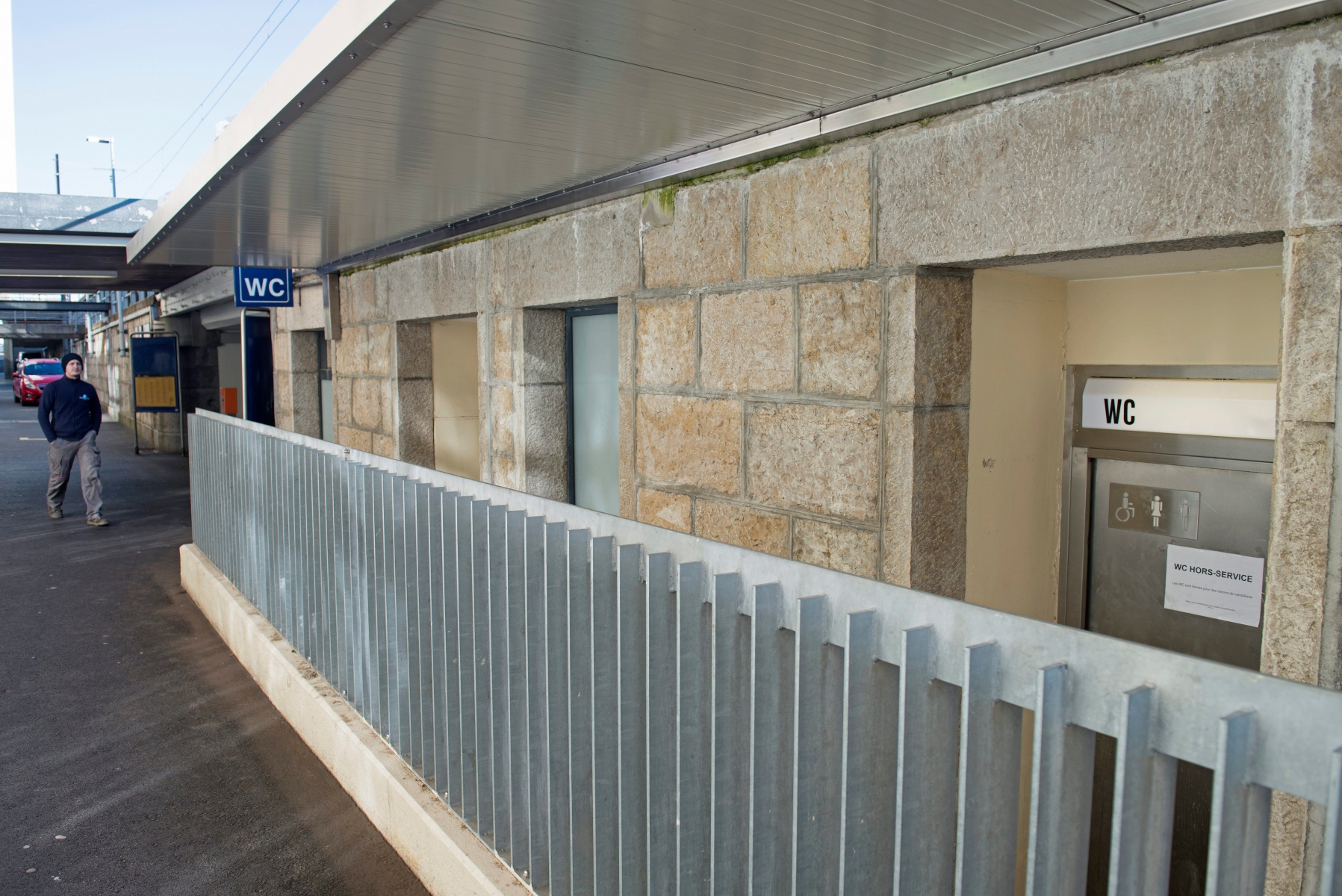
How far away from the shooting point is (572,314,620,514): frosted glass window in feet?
18.5

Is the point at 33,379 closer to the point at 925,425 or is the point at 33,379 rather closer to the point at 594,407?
the point at 594,407

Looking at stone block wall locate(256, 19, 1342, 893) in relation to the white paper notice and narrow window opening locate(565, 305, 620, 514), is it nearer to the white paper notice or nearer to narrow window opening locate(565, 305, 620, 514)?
narrow window opening locate(565, 305, 620, 514)

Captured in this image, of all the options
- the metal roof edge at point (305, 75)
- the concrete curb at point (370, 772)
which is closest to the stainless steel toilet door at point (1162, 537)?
the concrete curb at point (370, 772)

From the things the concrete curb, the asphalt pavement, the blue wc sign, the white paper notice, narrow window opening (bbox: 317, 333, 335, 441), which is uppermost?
the blue wc sign

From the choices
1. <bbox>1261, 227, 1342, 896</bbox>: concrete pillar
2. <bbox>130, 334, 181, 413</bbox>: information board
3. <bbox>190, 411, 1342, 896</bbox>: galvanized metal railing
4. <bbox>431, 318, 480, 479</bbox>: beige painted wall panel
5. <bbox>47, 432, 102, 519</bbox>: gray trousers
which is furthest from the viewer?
<bbox>130, 334, 181, 413</bbox>: information board

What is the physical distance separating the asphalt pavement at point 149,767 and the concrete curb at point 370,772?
3.0 inches

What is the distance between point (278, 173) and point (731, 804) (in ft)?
12.9

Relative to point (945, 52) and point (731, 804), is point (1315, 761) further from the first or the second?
point (945, 52)

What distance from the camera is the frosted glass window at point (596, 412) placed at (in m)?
5.64

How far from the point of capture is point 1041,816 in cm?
138

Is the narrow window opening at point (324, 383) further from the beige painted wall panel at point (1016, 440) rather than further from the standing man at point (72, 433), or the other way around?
the beige painted wall panel at point (1016, 440)

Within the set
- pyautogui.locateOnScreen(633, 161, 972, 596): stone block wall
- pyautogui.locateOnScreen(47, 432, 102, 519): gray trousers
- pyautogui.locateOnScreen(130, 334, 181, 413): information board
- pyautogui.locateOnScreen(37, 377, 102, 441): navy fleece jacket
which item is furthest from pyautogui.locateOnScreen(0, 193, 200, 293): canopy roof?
pyautogui.locateOnScreen(633, 161, 972, 596): stone block wall

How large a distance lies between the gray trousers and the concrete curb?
19.1 ft

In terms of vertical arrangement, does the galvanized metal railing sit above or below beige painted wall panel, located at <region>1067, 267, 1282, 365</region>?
below
